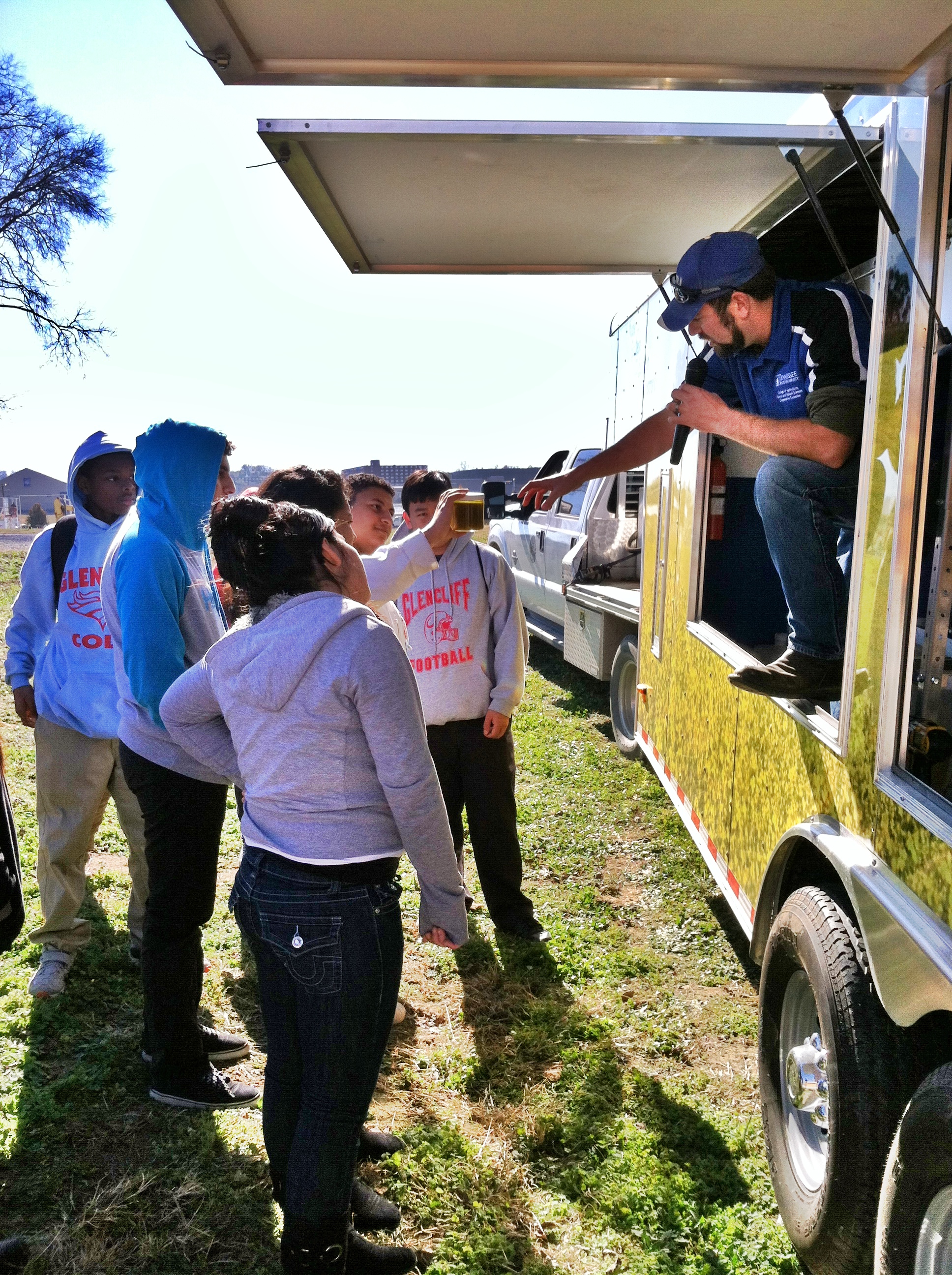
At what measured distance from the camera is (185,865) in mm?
2811

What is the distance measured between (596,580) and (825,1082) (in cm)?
597

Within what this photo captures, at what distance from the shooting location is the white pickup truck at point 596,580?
272 inches

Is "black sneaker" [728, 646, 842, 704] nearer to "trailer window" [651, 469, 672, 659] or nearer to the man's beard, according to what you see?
the man's beard

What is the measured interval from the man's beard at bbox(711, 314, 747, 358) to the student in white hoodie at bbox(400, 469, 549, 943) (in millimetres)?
1405

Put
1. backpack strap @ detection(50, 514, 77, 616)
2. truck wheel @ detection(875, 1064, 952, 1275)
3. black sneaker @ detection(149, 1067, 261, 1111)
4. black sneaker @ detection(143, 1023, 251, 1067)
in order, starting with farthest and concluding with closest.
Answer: backpack strap @ detection(50, 514, 77, 616)
black sneaker @ detection(143, 1023, 251, 1067)
black sneaker @ detection(149, 1067, 261, 1111)
truck wheel @ detection(875, 1064, 952, 1275)

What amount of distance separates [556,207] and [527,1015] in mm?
2880

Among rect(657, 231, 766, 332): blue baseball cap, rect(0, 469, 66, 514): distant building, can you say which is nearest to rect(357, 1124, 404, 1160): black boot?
rect(657, 231, 766, 332): blue baseball cap

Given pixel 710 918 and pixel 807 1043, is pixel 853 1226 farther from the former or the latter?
pixel 710 918

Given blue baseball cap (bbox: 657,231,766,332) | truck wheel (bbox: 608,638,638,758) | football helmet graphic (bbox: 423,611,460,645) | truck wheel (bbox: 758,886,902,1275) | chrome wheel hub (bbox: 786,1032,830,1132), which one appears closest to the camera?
truck wheel (bbox: 758,886,902,1275)

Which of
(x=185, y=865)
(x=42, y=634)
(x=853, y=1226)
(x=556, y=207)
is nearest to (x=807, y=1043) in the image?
(x=853, y=1226)

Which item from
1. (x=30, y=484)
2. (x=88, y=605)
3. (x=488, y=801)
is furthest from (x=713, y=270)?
(x=30, y=484)

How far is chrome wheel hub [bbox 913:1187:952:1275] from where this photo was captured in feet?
5.16

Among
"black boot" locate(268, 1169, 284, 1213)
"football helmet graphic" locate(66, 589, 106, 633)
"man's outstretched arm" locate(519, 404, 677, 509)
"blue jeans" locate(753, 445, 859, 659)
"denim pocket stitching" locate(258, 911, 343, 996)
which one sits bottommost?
"black boot" locate(268, 1169, 284, 1213)

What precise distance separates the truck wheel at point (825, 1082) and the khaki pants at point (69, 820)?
7.91 feet
